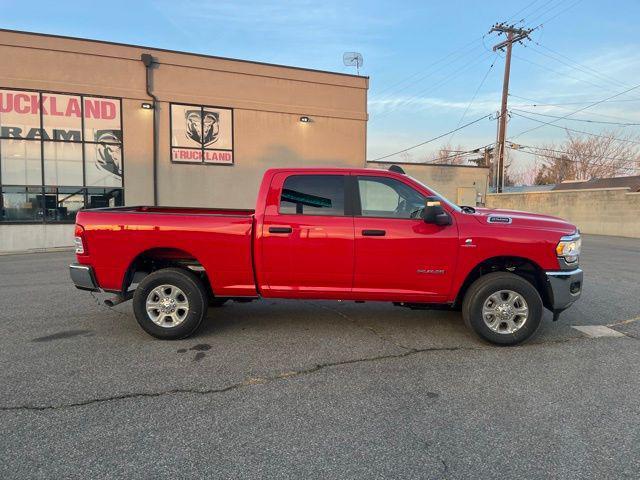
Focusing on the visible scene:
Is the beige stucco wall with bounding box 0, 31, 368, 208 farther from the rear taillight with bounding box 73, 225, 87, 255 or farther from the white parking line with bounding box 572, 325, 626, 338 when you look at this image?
the white parking line with bounding box 572, 325, 626, 338

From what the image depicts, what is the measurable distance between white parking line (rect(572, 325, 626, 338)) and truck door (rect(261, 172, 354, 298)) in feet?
9.91

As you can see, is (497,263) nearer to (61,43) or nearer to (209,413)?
(209,413)

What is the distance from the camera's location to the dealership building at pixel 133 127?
50.5 feet

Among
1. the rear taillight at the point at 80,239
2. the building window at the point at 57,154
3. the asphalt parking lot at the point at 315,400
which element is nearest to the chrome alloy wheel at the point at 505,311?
the asphalt parking lot at the point at 315,400

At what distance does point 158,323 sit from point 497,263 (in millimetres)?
3873

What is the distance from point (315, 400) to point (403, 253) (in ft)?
6.25

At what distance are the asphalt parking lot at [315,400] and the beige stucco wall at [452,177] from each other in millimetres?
20484

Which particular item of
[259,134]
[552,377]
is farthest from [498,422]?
[259,134]

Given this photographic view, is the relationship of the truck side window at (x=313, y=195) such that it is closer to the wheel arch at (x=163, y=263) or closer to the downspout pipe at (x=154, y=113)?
the wheel arch at (x=163, y=263)

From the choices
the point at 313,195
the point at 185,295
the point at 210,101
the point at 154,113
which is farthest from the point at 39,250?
the point at 313,195

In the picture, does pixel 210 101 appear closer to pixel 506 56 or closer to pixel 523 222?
pixel 523 222

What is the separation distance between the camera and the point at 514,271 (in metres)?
4.98

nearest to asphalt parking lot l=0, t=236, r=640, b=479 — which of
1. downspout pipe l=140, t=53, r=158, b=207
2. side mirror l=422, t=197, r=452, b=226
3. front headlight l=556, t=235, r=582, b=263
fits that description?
front headlight l=556, t=235, r=582, b=263

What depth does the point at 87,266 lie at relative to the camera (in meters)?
4.85
